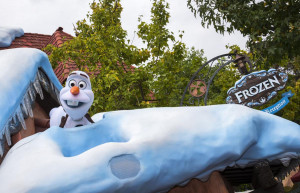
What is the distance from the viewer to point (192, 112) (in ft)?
9.87

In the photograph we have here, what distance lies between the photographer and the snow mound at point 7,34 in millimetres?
4703

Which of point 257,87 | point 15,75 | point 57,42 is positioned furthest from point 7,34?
point 57,42

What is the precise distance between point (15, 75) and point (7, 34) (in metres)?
1.95

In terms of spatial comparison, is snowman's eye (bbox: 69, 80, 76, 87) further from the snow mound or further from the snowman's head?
the snow mound

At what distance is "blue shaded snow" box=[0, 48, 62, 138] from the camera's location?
291 cm

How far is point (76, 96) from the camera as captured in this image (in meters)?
3.33

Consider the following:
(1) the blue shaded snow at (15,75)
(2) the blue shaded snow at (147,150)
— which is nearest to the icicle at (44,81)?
(1) the blue shaded snow at (15,75)

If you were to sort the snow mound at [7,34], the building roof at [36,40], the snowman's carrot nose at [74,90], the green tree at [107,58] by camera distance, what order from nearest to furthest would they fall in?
the snowman's carrot nose at [74,90]
the snow mound at [7,34]
the building roof at [36,40]
the green tree at [107,58]

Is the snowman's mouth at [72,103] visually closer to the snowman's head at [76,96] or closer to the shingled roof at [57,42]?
the snowman's head at [76,96]

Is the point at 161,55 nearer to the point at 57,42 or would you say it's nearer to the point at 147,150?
the point at 57,42

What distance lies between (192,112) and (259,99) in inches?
201

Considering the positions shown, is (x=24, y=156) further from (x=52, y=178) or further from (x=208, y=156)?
(x=208, y=156)

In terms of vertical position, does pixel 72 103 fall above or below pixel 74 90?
below

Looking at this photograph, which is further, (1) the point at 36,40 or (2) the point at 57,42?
(2) the point at 57,42
